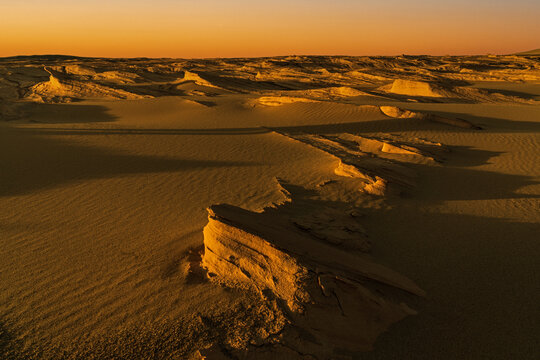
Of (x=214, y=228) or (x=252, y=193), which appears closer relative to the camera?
(x=214, y=228)

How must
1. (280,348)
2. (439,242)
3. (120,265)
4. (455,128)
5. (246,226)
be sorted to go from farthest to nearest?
(455,128)
(439,242)
(120,265)
(246,226)
(280,348)

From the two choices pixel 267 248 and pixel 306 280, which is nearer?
pixel 306 280

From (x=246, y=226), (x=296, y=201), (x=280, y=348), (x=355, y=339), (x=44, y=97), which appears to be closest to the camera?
(x=280, y=348)

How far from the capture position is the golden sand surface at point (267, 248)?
3.05m

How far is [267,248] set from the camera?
353 cm

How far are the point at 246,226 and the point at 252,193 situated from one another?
3.23 meters

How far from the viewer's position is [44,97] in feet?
68.9

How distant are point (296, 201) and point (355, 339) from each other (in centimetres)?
323

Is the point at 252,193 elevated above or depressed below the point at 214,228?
below

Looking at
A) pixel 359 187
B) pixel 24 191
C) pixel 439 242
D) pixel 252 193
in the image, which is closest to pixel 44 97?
pixel 24 191

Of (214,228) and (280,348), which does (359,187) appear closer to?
(214,228)

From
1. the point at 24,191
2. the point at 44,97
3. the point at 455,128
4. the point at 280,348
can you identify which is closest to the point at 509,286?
Result: the point at 280,348

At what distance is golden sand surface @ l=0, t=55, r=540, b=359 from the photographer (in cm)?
305

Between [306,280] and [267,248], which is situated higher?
[267,248]
